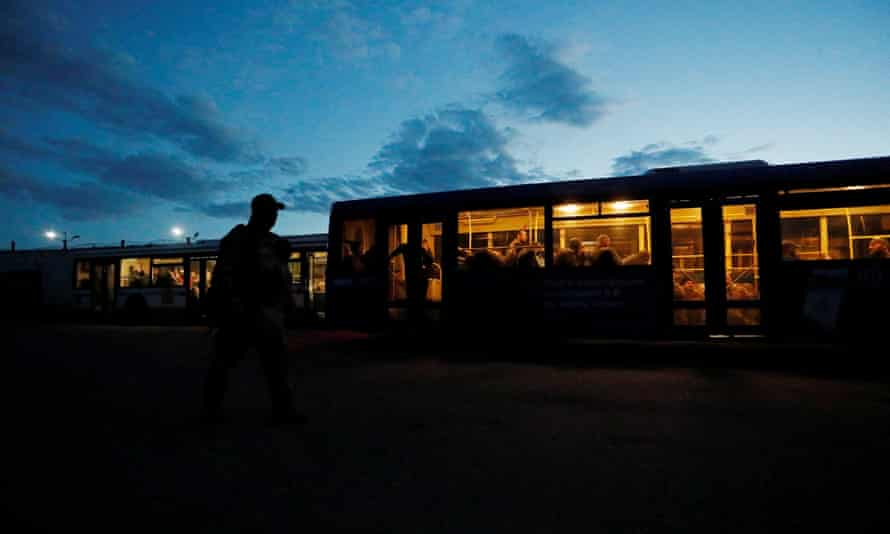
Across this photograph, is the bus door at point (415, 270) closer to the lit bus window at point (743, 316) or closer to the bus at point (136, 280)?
the lit bus window at point (743, 316)

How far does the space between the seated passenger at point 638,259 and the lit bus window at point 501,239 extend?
1.42m

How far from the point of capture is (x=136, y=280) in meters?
20.2

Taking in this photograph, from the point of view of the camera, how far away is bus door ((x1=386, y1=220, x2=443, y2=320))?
32.3 ft

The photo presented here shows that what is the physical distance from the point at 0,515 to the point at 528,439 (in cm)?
314

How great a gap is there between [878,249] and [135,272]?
2256 cm

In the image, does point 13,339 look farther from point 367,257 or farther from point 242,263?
point 242,263

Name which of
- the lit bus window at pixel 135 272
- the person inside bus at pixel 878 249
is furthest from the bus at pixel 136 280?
the person inside bus at pixel 878 249

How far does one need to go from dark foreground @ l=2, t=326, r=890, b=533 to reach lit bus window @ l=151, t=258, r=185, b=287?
13720 millimetres

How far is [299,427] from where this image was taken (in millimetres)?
4289

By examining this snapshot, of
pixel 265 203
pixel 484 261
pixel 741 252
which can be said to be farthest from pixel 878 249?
pixel 265 203

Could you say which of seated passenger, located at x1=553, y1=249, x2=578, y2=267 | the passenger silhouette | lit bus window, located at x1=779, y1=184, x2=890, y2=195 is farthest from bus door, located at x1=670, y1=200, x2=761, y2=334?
the passenger silhouette

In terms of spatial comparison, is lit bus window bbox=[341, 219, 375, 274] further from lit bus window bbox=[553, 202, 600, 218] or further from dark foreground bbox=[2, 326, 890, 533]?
dark foreground bbox=[2, 326, 890, 533]

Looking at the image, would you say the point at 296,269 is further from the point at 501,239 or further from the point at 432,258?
the point at 501,239

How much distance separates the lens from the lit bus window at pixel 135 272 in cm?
2008
